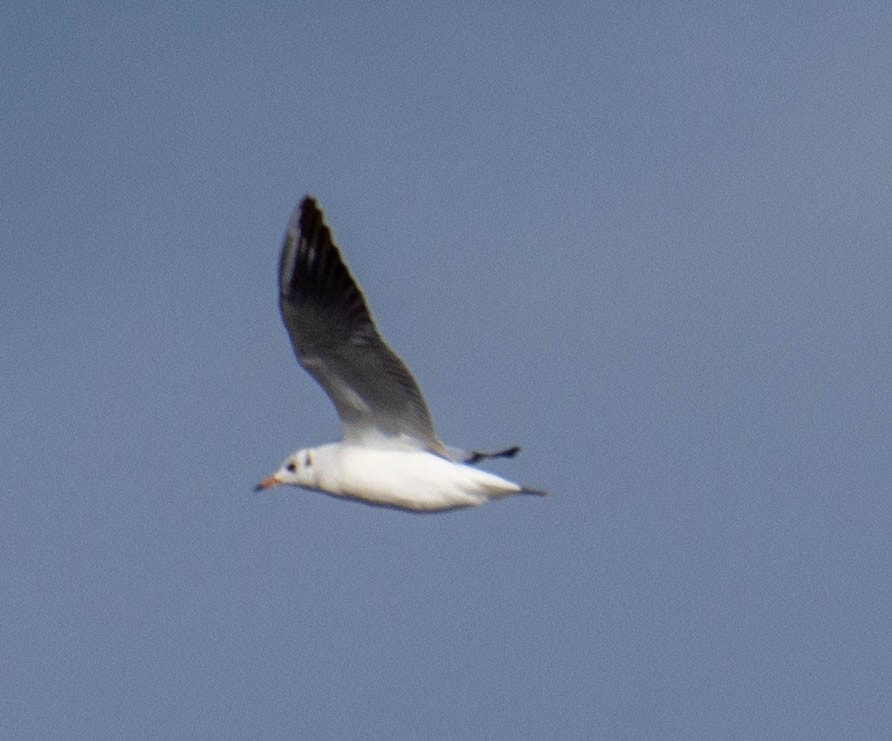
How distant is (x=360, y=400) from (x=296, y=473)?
1350 millimetres

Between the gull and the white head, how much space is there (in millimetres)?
57

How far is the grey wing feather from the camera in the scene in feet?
84.1

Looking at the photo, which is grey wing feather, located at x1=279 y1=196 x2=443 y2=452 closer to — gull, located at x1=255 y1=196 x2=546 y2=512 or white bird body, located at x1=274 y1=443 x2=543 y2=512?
gull, located at x1=255 y1=196 x2=546 y2=512

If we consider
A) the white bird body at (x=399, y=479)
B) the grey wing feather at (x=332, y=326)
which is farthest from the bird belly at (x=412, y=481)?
the grey wing feather at (x=332, y=326)

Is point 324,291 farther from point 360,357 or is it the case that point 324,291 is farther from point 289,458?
point 289,458

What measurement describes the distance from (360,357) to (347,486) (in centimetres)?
137

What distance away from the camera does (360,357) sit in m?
25.9

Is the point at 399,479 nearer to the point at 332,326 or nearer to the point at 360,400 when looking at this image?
the point at 360,400

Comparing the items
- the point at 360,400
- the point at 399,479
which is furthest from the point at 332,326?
the point at 399,479

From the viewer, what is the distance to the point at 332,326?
2577 centimetres

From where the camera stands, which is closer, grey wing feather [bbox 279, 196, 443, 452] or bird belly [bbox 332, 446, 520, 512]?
grey wing feather [bbox 279, 196, 443, 452]

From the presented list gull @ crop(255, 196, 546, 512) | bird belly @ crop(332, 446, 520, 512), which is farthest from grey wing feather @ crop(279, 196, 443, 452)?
bird belly @ crop(332, 446, 520, 512)

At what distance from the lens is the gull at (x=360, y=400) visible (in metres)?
25.7

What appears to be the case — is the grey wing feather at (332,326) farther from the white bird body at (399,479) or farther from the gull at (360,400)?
the white bird body at (399,479)
